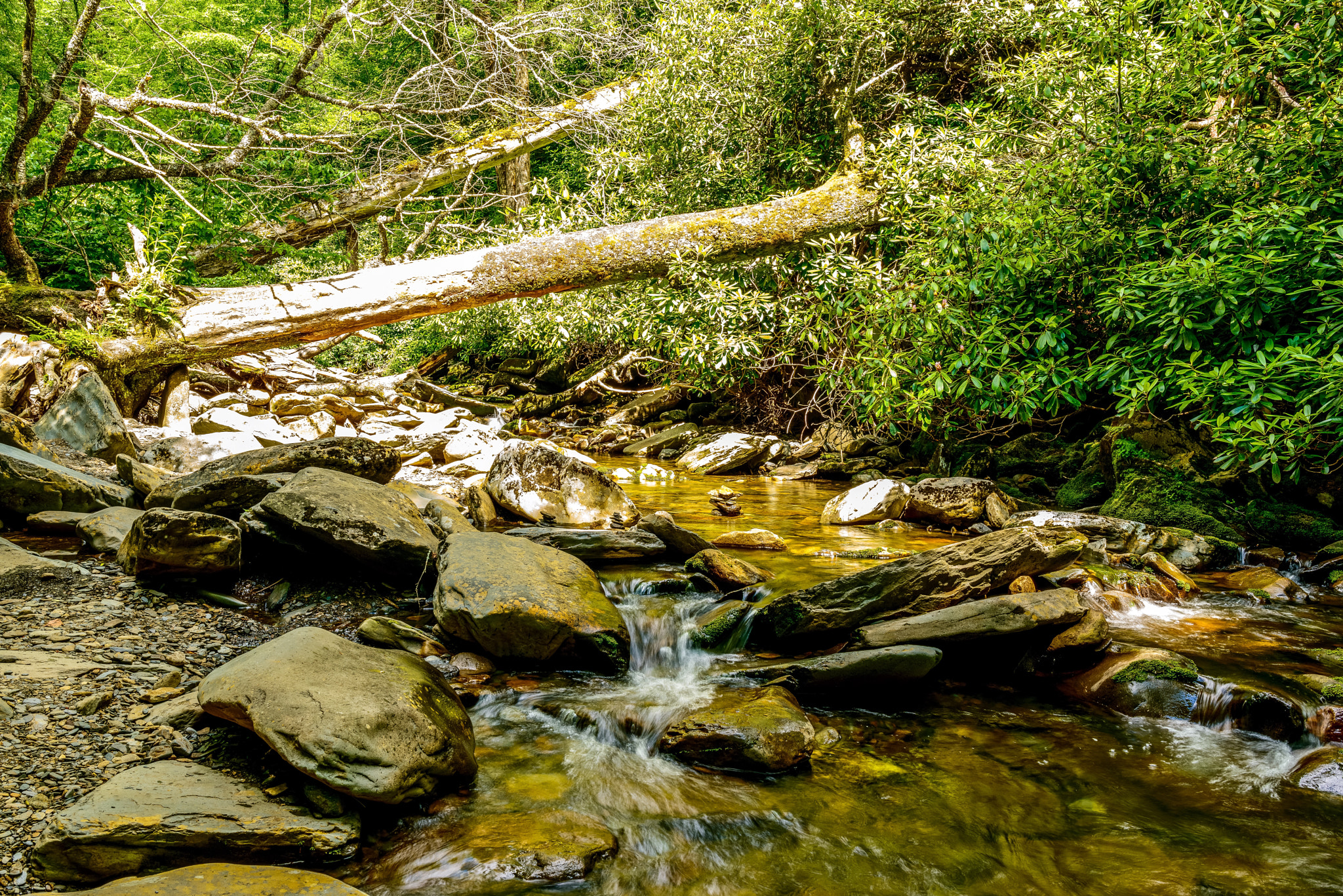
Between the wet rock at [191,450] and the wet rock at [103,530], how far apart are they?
198cm

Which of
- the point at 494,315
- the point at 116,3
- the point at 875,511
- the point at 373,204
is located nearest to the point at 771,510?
the point at 875,511

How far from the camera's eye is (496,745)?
336cm

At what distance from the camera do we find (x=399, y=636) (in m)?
3.99

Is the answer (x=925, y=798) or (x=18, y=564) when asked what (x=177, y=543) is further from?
(x=925, y=798)

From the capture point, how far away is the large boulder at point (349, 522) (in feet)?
14.7

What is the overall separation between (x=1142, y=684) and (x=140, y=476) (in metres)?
7.18

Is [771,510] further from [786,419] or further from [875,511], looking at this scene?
[786,419]

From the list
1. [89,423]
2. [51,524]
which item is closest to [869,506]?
[51,524]

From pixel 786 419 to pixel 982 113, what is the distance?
5801mm

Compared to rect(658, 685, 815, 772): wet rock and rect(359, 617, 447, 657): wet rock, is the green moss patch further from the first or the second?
rect(359, 617, 447, 657): wet rock

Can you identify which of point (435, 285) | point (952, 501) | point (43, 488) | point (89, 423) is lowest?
point (952, 501)

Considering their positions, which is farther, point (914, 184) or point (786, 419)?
point (786, 419)

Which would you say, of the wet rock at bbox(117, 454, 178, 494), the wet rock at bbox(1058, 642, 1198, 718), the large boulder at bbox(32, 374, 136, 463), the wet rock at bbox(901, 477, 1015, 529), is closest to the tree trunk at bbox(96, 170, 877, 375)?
the large boulder at bbox(32, 374, 136, 463)

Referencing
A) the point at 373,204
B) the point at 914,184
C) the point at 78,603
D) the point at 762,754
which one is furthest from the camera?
the point at 373,204
